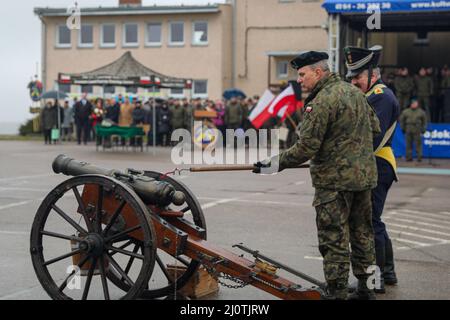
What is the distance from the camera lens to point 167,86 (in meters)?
28.7

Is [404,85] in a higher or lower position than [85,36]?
lower

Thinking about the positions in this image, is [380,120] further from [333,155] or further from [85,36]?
[85,36]

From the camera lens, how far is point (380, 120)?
7172 millimetres

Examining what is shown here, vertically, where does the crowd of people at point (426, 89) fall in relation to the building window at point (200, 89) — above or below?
below

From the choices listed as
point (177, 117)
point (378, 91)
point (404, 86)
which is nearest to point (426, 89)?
point (404, 86)

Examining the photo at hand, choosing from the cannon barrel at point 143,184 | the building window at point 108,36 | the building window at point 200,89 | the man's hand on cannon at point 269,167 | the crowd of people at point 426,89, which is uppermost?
the building window at point 108,36

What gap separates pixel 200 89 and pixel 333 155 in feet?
119

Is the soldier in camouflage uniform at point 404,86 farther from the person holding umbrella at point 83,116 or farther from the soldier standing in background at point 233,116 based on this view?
the person holding umbrella at point 83,116

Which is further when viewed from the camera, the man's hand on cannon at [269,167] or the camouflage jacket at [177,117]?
the camouflage jacket at [177,117]

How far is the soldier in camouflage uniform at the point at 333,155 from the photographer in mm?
6031

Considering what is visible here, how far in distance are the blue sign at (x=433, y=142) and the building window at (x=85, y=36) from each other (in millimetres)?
24641

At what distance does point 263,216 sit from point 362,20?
12990 mm

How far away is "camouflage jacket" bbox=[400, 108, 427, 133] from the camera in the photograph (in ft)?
75.6

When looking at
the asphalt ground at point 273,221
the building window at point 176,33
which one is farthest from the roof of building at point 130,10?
the asphalt ground at point 273,221
